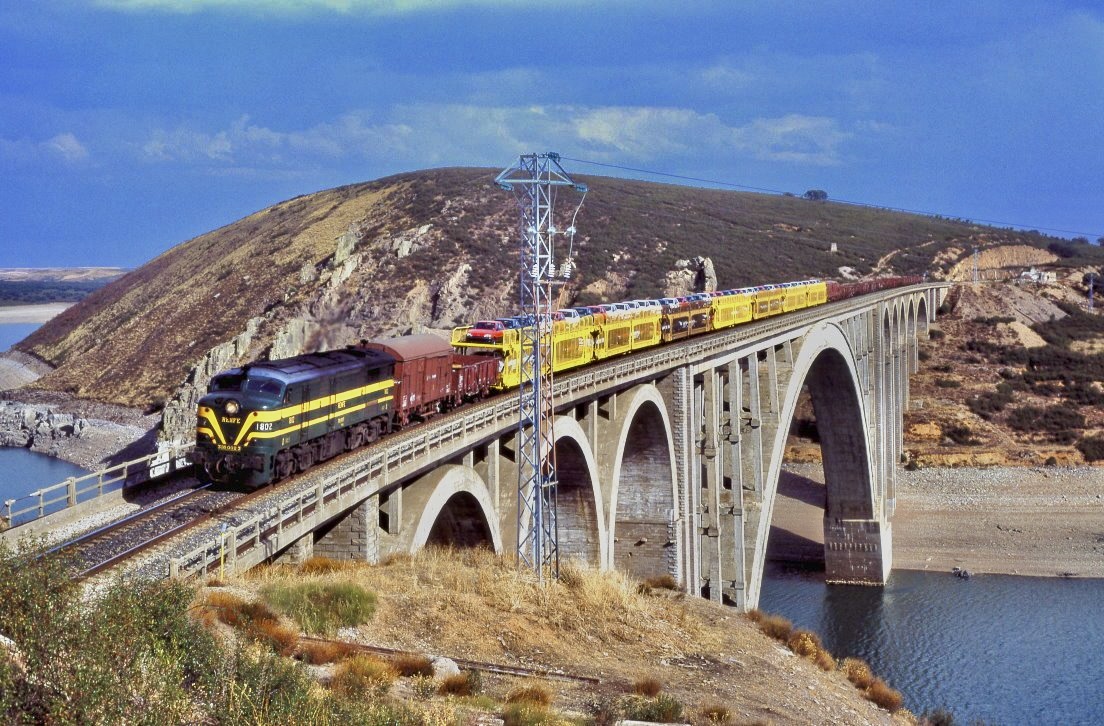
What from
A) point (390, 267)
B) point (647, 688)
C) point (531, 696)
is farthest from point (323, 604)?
point (390, 267)

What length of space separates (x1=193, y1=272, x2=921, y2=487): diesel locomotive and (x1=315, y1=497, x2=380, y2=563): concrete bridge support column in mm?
1472

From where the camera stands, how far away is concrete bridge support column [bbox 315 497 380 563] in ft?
61.2

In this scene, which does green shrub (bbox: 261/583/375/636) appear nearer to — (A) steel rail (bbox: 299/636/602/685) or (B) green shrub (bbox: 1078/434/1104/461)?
(A) steel rail (bbox: 299/636/602/685)

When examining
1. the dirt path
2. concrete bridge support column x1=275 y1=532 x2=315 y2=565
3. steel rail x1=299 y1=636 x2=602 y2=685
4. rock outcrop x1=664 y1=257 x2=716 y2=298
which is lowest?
the dirt path

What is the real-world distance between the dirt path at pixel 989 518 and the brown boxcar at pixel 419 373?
39.0m

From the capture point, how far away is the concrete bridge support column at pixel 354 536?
61.2ft

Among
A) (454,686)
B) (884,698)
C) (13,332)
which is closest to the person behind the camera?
(454,686)

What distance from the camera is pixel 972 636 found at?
4650cm

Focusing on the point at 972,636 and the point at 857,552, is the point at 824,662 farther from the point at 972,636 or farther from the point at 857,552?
the point at 857,552

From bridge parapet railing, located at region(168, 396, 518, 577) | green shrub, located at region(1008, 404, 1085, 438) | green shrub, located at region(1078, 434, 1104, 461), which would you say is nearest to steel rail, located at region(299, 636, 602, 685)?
bridge parapet railing, located at region(168, 396, 518, 577)

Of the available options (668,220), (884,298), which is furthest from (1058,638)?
(668,220)

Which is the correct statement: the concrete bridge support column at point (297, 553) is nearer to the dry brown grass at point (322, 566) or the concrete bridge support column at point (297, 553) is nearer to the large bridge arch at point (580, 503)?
the dry brown grass at point (322, 566)

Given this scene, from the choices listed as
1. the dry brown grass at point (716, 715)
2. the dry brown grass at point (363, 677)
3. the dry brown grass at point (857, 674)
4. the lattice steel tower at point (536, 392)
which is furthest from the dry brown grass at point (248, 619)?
the dry brown grass at point (857, 674)

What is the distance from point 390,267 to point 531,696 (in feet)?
284
